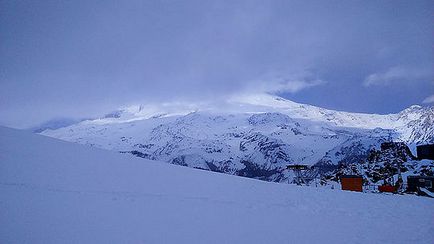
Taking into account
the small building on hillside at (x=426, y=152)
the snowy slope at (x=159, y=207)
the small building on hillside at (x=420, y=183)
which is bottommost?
the small building on hillside at (x=420, y=183)

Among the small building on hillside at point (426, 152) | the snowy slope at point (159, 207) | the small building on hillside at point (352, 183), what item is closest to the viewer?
the snowy slope at point (159, 207)

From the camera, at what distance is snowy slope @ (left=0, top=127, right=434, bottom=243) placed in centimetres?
845

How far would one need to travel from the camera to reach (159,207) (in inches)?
423

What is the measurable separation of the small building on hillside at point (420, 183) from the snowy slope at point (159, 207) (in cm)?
2748

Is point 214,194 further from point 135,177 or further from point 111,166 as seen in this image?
point 111,166

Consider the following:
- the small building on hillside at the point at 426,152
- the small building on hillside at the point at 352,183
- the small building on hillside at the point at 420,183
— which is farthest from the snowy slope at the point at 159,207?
the small building on hillside at the point at 426,152

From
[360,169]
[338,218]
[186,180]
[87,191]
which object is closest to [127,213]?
[87,191]

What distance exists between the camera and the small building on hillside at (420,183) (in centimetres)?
3847

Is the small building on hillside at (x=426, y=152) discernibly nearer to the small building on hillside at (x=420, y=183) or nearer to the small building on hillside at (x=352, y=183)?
the small building on hillside at (x=420, y=183)

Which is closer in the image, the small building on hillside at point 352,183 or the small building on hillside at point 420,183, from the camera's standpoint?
the small building on hillside at point 352,183

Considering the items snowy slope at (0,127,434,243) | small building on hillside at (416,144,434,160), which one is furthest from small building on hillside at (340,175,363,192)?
small building on hillside at (416,144,434,160)

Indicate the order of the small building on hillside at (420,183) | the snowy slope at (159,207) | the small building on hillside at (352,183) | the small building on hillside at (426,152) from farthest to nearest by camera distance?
the small building on hillside at (426,152) → the small building on hillside at (420,183) → the small building on hillside at (352,183) → the snowy slope at (159,207)

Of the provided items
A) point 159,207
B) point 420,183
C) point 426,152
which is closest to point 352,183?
point 420,183

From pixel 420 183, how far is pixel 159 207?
42.2 m
